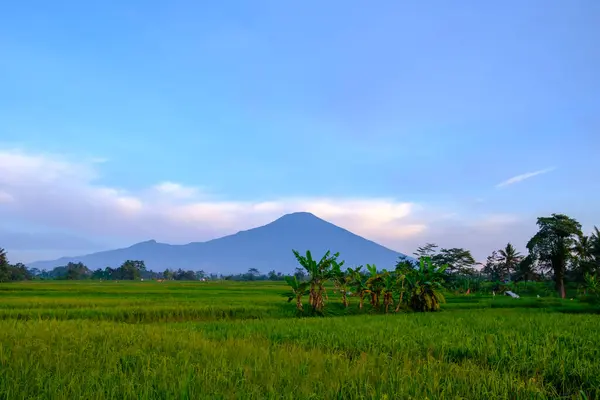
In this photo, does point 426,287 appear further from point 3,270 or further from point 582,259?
point 3,270

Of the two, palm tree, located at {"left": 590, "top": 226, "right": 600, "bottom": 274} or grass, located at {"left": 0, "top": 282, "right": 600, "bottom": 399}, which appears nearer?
grass, located at {"left": 0, "top": 282, "right": 600, "bottom": 399}

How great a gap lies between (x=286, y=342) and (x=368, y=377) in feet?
12.2

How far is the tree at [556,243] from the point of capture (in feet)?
111

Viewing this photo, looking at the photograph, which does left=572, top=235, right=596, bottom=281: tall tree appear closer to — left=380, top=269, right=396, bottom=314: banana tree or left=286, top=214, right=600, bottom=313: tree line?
left=286, top=214, right=600, bottom=313: tree line

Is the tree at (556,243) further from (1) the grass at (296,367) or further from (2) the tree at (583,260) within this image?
(1) the grass at (296,367)

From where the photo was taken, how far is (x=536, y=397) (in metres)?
3.91

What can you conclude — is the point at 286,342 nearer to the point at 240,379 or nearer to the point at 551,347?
the point at 240,379

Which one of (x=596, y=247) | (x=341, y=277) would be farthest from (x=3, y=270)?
(x=596, y=247)

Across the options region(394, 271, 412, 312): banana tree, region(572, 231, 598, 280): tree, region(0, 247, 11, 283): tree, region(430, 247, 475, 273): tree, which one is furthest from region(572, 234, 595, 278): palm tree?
region(0, 247, 11, 283): tree

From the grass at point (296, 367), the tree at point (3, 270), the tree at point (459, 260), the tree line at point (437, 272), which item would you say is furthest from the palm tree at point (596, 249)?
the tree at point (3, 270)

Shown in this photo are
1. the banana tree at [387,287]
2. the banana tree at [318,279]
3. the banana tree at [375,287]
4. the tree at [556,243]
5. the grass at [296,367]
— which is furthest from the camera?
the tree at [556,243]

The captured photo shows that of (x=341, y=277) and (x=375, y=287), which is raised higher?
(x=341, y=277)

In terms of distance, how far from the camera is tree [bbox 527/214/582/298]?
3372cm

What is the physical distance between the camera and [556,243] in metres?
34.4
